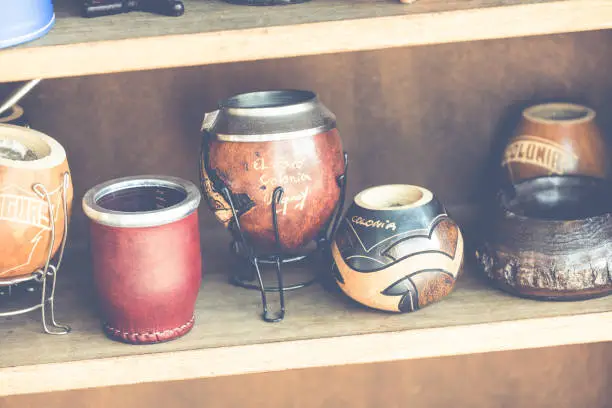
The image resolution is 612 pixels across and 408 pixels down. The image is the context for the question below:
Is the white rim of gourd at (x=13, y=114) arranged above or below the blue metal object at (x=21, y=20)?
below

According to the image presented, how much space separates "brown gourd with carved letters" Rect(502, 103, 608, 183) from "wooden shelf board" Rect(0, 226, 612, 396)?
0.66 ft

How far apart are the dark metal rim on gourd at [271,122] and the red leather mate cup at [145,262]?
84 millimetres

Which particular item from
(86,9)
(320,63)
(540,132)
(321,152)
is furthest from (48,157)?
(540,132)

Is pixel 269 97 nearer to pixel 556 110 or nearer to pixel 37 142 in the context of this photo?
pixel 37 142

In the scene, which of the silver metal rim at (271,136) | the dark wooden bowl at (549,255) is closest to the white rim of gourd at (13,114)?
the silver metal rim at (271,136)

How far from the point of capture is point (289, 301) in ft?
3.44

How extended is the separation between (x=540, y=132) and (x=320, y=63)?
33 cm

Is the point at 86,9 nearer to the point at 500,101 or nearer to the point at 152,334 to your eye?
the point at 152,334

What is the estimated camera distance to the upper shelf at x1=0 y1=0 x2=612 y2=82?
2.77 feet

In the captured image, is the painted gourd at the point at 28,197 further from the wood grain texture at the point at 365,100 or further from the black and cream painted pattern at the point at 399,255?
the black and cream painted pattern at the point at 399,255

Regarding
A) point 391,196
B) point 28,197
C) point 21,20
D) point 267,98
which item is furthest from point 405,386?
point 21,20

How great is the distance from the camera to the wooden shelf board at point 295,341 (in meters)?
0.94

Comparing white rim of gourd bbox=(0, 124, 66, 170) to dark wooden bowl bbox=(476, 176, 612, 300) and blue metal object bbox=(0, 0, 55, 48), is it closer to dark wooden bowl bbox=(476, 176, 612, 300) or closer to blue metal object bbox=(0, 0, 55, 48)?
blue metal object bbox=(0, 0, 55, 48)

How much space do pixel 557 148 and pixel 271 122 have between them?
0.41m
